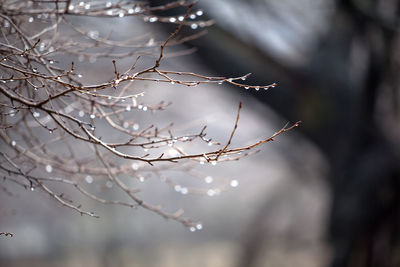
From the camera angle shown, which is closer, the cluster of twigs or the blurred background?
the cluster of twigs

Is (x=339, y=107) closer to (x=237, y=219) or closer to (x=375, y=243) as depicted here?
(x=375, y=243)

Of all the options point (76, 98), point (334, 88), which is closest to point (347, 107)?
point (334, 88)

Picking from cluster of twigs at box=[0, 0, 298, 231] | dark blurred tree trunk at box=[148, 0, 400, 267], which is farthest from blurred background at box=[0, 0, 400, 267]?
cluster of twigs at box=[0, 0, 298, 231]

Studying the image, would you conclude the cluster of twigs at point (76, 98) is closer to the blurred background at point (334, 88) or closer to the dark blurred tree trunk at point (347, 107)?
the blurred background at point (334, 88)

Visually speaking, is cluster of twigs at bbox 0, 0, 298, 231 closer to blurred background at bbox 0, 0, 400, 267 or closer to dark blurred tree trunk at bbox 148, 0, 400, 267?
blurred background at bbox 0, 0, 400, 267

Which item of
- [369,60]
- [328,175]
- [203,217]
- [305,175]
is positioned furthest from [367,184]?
[203,217]

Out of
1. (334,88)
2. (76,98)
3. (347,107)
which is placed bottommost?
(76,98)

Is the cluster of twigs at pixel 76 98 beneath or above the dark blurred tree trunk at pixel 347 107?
beneath

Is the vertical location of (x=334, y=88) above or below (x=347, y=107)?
above

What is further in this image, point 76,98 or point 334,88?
point 334,88

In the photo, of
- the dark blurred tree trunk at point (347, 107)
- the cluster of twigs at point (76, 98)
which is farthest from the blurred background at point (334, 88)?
the cluster of twigs at point (76, 98)

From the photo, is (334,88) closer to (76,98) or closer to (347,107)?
(347,107)

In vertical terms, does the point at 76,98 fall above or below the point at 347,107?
below
